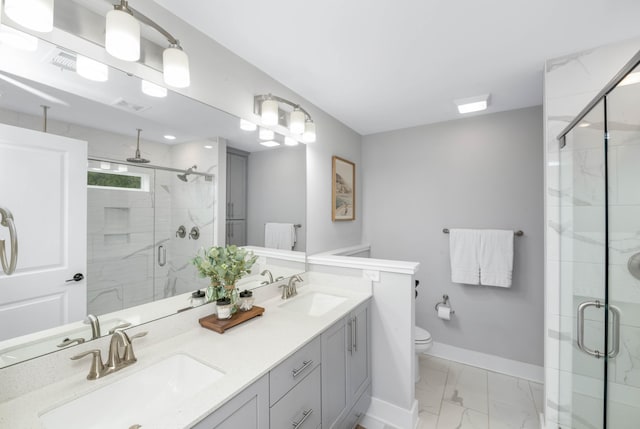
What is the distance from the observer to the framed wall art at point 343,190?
8.48 feet

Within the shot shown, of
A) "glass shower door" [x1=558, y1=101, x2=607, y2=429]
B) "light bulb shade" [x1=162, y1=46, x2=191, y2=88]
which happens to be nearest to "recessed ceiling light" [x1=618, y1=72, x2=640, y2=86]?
"glass shower door" [x1=558, y1=101, x2=607, y2=429]

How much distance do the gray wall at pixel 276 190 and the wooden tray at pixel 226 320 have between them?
47 centimetres

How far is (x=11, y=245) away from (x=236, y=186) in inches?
38.7

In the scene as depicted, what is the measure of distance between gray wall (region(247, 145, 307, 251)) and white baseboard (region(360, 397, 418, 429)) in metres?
1.26

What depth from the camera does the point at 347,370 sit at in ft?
5.21

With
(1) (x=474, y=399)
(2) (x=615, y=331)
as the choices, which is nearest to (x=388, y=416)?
(1) (x=474, y=399)

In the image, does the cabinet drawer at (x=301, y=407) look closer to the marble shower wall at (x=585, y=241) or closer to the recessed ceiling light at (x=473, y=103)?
the marble shower wall at (x=585, y=241)

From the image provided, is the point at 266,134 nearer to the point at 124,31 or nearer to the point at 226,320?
the point at 124,31

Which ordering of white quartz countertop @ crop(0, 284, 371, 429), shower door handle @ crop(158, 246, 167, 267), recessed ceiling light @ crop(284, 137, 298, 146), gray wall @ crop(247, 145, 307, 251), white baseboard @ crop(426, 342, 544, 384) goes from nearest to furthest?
1. white quartz countertop @ crop(0, 284, 371, 429)
2. shower door handle @ crop(158, 246, 167, 267)
3. gray wall @ crop(247, 145, 307, 251)
4. recessed ceiling light @ crop(284, 137, 298, 146)
5. white baseboard @ crop(426, 342, 544, 384)

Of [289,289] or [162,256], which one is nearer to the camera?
[162,256]

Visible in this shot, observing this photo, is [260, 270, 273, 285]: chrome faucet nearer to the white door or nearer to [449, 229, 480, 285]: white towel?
the white door

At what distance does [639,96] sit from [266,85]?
6.06ft

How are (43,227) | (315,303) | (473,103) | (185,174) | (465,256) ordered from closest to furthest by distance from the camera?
1. (43,227)
2. (185,174)
3. (315,303)
4. (473,103)
5. (465,256)

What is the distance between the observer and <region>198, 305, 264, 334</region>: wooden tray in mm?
1307
